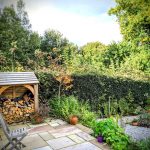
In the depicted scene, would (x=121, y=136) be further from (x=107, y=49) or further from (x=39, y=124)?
(x=107, y=49)

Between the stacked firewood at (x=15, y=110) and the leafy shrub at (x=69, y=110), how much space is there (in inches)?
35.0

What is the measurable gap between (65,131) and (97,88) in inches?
137

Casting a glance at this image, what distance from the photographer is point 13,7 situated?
78.3 ft

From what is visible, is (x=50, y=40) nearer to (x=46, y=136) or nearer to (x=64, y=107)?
(x=64, y=107)

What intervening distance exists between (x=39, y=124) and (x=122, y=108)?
163 inches

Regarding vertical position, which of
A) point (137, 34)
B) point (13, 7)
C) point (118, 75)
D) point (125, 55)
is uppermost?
point (13, 7)

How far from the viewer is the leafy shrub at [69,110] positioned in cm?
668

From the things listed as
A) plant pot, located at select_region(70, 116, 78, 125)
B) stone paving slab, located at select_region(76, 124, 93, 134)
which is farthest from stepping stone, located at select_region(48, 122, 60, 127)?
stone paving slab, located at select_region(76, 124, 93, 134)

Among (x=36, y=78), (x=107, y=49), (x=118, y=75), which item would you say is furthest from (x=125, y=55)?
(x=36, y=78)

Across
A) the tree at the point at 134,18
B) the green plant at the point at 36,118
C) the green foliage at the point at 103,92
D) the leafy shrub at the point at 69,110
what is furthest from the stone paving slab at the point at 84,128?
the tree at the point at 134,18

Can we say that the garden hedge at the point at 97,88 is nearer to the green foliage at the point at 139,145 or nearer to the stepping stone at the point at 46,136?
the stepping stone at the point at 46,136

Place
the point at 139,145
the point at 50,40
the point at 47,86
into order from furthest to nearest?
the point at 50,40 < the point at 47,86 < the point at 139,145

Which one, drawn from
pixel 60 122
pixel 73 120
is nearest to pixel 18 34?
pixel 60 122

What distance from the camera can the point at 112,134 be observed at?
4684 mm
